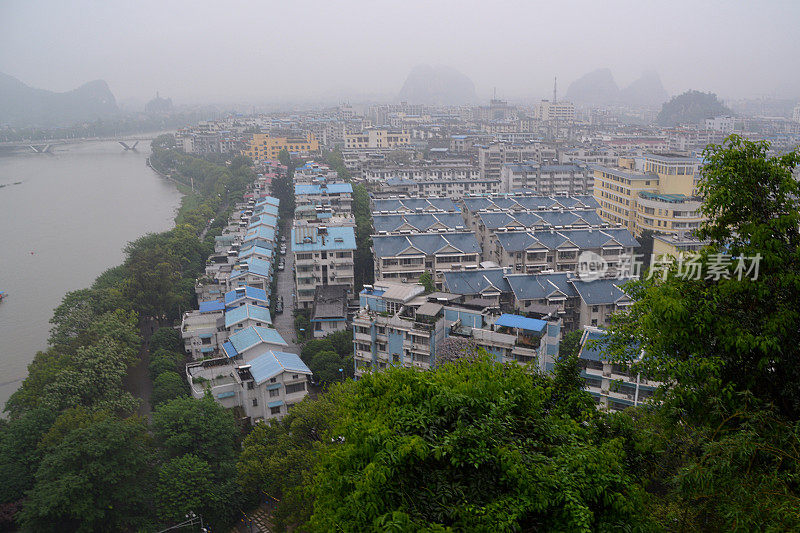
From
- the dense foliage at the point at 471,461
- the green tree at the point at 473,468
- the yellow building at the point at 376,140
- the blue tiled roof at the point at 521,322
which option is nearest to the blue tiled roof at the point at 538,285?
the blue tiled roof at the point at 521,322

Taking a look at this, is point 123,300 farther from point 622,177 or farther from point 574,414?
point 622,177

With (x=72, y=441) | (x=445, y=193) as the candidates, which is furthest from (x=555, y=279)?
(x=445, y=193)

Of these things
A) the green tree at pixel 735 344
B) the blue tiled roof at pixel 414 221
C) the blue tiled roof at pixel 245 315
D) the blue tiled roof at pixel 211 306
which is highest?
the green tree at pixel 735 344

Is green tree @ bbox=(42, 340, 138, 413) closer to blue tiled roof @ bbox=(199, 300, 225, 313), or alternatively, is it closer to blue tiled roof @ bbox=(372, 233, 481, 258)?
blue tiled roof @ bbox=(199, 300, 225, 313)

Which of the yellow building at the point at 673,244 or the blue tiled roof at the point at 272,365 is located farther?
the yellow building at the point at 673,244

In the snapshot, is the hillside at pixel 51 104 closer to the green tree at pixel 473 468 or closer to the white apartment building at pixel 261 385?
the white apartment building at pixel 261 385

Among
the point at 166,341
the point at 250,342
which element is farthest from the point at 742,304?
the point at 166,341

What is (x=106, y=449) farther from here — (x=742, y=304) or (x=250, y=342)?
(x=742, y=304)
